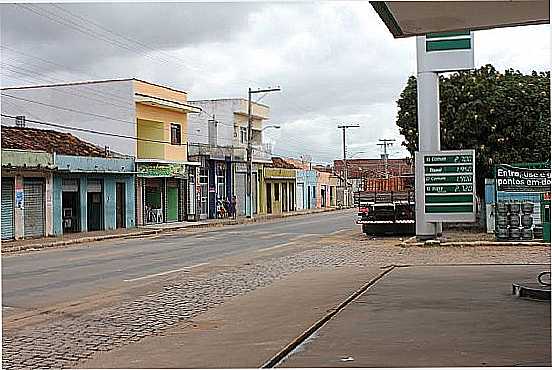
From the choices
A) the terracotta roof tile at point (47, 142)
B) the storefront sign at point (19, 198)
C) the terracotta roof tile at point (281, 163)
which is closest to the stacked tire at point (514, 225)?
the storefront sign at point (19, 198)

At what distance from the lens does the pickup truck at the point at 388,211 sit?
31688mm

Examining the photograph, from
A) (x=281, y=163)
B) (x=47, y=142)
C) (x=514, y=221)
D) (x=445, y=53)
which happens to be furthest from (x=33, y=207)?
(x=281, y=163)

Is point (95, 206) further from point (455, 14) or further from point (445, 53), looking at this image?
point (455, 14)

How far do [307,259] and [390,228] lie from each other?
35.8 feet

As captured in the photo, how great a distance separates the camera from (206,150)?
184ft

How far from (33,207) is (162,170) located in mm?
12075

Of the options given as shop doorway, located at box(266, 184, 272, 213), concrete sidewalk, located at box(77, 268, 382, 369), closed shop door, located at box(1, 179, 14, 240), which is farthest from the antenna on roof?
concrete sidewalk, located at box(77, 268, 382, 369)

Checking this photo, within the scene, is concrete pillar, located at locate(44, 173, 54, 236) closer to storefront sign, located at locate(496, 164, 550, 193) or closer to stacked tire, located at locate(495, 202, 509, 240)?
storefront sign, located at locate(496, 164, 550, 193)

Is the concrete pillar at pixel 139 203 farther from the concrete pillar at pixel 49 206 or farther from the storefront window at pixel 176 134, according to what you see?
the concrete pillar at pixel 49 206

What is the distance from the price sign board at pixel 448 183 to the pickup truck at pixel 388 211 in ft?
16.2

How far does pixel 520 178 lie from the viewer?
27094 mm

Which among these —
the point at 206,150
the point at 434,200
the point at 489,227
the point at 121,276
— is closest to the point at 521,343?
the point at 121,276

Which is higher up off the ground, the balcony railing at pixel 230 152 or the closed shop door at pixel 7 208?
the balcony railing at pixel 230 152

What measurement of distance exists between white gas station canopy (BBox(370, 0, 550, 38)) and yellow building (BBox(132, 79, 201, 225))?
34149mm
